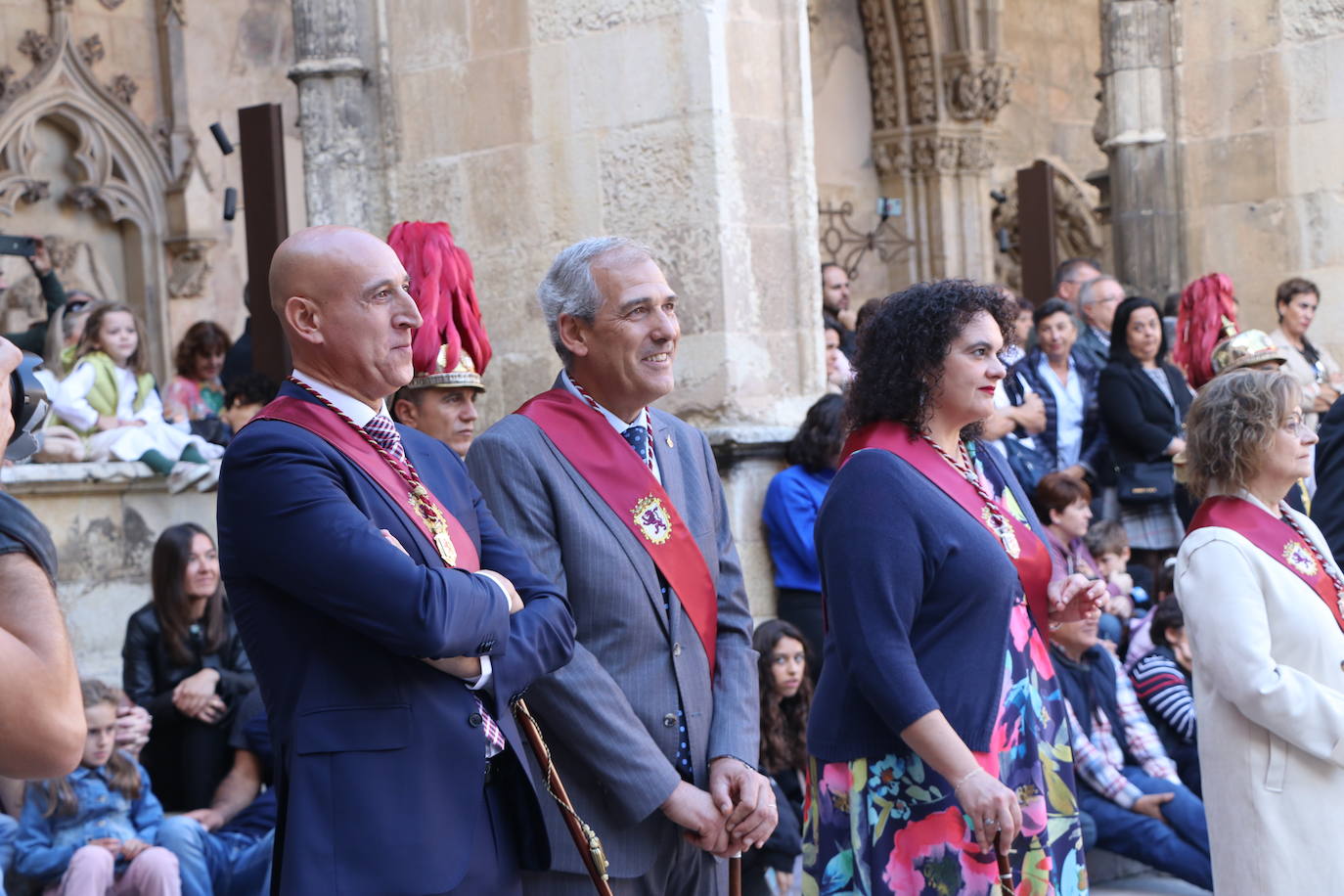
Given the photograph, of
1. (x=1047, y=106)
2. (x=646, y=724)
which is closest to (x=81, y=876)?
(x=646, y=724)

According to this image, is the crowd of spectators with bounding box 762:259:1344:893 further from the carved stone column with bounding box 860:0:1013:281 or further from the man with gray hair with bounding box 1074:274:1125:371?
the carved stone column with bounding box 860:0:1013:281

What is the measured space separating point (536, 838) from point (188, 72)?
419 inches

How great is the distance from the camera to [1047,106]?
57.8 feet

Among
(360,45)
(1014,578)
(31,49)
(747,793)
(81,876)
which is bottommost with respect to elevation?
(81,876)

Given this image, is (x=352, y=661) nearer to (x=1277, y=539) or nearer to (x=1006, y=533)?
(x=1006, y=533)

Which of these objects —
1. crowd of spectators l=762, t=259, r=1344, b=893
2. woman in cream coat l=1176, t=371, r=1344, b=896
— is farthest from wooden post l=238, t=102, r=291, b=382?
woman in cream coat l=1176, t=371, r=1344, b=896

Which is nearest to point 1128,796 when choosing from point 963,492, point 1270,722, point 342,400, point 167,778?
point 1270,722

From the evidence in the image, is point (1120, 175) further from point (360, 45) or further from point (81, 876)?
point (81, 876)

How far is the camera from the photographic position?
207 centimetres

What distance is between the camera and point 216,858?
5426 mm

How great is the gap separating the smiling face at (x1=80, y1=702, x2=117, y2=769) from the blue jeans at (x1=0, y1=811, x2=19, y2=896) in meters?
0.24

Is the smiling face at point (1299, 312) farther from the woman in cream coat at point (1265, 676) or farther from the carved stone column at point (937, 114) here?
the carved stone column at point (937, 114)

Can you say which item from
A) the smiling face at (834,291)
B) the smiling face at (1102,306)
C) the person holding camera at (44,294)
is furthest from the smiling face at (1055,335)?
the person holding camera at (44,294)

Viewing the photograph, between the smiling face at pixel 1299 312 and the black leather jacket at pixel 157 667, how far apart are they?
17.9 ft
